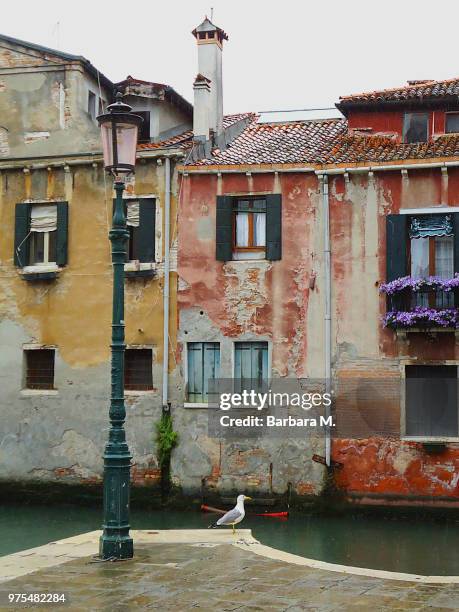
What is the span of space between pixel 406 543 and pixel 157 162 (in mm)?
9017

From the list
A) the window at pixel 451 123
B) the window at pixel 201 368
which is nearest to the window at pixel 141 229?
the window at pixel 201 368

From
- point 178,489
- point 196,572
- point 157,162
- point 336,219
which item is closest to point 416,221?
point 336,219

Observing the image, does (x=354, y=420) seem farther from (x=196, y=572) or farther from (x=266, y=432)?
(x=196, y=572)

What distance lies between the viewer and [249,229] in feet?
64.6

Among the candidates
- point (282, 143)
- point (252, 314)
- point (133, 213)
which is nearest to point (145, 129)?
point (133, 213)

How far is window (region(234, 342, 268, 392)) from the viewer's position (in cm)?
1939

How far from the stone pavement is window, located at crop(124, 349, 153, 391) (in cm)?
791

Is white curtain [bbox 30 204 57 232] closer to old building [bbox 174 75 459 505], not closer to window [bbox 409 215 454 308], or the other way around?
old building [bbox 174 75 459 505]

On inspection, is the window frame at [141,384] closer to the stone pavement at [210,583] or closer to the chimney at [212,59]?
the chimney at [212,59]

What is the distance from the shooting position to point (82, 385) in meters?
20.1

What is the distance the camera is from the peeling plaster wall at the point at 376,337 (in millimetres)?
18203

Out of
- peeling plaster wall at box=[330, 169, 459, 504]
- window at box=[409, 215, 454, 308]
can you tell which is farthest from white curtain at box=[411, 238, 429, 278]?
peeling plaster wall at box=[330, 169, 459, 504]

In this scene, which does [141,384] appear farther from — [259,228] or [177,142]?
[177,142]

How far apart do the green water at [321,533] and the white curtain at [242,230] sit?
5.36 m
